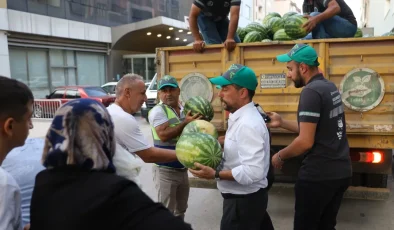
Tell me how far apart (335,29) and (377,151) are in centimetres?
170

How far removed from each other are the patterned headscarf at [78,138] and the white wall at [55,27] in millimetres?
19128

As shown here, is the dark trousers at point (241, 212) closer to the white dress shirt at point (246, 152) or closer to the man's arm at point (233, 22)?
the white dress shirt at point (246, 152)

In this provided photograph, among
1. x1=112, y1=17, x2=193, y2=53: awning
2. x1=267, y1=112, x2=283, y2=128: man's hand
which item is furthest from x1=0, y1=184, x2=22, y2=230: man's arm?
x1=112, y1=17, x2=193, y2=53: awning

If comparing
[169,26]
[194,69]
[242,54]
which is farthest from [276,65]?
[169,26]

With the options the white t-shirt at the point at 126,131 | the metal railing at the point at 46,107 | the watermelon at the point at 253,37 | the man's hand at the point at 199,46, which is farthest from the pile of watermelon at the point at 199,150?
the metal railing at the point at 46,107

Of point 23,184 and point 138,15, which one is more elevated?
point 138,15

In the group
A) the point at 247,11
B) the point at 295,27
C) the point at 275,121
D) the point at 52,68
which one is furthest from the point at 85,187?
the point at 247,11

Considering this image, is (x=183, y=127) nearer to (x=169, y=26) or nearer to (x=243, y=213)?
(x=243, y=213)

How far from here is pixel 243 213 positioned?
2768mm

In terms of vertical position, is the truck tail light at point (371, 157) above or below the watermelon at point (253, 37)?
below

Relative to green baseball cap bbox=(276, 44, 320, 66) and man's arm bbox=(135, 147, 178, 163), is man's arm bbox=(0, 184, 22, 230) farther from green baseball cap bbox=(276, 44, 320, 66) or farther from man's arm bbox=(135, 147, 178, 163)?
green baseball cap bbox=(276, 44, 320, 66)

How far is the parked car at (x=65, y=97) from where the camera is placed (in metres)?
15.5

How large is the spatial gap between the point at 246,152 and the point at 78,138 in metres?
1.53

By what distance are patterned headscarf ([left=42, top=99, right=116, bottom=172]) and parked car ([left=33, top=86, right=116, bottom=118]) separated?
47.2 feet
